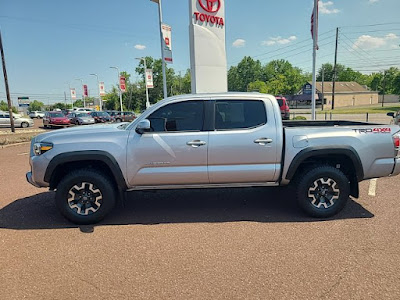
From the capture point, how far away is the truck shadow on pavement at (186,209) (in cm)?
413

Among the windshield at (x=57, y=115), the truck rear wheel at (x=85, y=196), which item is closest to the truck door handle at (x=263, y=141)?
the truck rear wheel at (x=85, y=196)

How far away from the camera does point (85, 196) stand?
4.03 meters

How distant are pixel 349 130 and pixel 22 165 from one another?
28.8 ft

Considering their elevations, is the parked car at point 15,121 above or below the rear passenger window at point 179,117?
below

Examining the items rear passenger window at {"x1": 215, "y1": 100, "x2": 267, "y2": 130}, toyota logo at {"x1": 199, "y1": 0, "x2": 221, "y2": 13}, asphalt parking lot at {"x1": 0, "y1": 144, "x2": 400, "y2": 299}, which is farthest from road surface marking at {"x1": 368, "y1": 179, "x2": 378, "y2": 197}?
toyota logo at {"x1": 199, "y1": 0, "x2": 221, "y2": 13}

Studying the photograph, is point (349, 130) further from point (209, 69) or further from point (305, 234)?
point (209, 69)

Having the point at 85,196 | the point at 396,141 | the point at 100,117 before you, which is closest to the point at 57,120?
the point at 100,117

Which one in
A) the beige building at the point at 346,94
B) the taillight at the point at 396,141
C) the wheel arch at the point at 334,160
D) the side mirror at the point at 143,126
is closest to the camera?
the side mirror at the point at 143,126

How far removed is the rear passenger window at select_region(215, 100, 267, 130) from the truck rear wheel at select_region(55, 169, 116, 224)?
1872mm

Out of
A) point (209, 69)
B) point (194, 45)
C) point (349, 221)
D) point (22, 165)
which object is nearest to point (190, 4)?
point (194, 45)

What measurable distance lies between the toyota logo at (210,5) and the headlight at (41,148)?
10513 millimetres

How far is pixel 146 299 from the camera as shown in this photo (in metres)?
2.46

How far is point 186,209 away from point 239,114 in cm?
179

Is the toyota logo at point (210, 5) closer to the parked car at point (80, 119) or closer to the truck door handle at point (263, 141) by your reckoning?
the truck door handle at point (263, 141)
